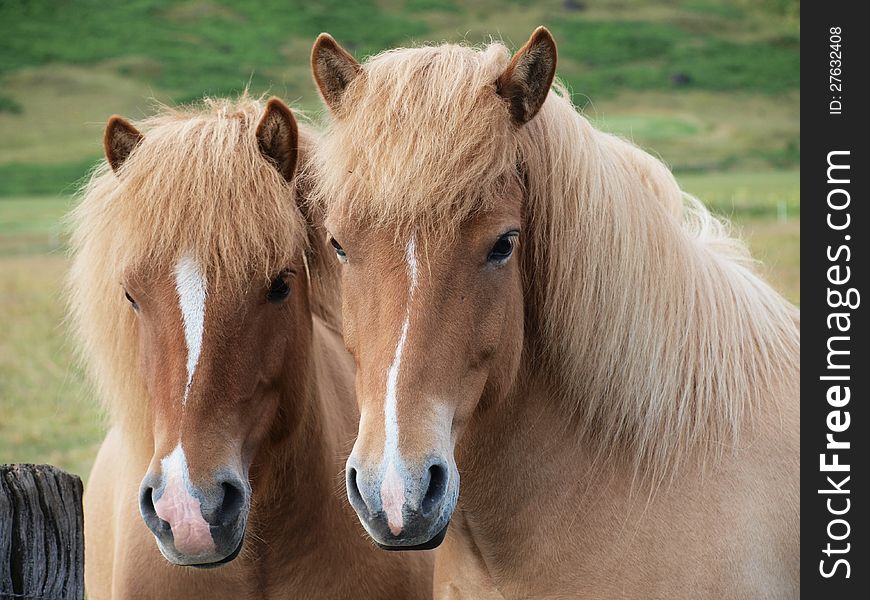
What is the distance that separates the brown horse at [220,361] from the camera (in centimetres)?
315

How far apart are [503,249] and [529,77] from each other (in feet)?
1.86

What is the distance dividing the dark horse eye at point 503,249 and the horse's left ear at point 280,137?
1.09 metres

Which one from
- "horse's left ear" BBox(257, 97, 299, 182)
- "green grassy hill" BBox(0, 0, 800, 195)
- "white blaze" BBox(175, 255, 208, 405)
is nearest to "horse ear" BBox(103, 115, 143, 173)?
"horse's left ear" BBox(257, 97, 299, 182)

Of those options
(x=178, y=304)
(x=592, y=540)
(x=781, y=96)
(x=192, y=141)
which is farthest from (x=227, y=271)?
(x=781, y=96)

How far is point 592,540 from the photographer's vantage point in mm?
3098

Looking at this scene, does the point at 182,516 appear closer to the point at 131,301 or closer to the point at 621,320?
the point at 131,301

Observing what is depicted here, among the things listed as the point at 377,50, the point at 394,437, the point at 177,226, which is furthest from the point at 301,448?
the point at 377,50

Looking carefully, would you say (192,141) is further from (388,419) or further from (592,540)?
(592,540)

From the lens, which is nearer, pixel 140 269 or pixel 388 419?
pixel 388 419

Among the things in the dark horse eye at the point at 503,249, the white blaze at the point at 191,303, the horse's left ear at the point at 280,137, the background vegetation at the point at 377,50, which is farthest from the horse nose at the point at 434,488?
the background vegetation at the point at 377,50

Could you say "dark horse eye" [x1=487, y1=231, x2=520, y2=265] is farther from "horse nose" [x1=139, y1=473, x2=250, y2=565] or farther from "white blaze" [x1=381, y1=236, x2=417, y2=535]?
"horse nose" [x1=139, y1=473, x2=250, y2=565]

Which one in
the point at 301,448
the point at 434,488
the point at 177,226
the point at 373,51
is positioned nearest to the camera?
the point at 434,488

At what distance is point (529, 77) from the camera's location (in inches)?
118

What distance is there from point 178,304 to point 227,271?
0.66 ft
